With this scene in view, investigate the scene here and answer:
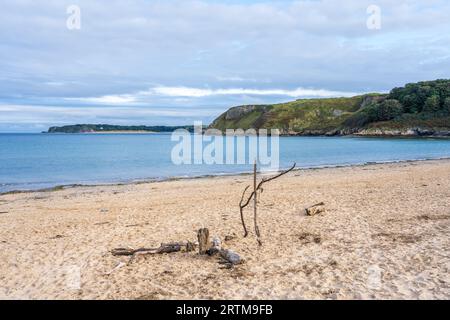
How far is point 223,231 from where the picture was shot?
11977 mm

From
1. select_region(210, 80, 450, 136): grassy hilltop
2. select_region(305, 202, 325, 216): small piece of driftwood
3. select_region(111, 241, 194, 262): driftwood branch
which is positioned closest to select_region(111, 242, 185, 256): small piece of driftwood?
select_region(111, 241, 194, 262): driftwood branch

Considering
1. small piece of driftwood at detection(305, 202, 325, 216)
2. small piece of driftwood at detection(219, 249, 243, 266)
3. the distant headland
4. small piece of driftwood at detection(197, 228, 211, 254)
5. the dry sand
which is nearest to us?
the dry sand

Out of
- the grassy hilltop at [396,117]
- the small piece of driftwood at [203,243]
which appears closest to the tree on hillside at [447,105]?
the grassy hilltop at [396,117]

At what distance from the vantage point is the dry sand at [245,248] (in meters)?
7.61

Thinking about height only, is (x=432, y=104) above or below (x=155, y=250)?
above

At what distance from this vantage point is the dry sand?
761cm

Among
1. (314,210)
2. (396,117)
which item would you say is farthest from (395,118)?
(314,210)

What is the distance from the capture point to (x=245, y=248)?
10195 mm

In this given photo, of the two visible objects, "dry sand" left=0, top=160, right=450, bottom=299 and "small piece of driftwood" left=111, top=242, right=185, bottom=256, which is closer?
"dry sand" left=0, top=160, right=450, bottom=299

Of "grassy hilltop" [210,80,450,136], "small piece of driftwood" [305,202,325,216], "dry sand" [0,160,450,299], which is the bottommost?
"dry sand" [0,160,450,299]

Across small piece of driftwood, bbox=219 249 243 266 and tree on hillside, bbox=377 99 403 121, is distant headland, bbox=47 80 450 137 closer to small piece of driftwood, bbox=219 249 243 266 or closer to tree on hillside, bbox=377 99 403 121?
tree on hillside, bbox=377 99 403 121

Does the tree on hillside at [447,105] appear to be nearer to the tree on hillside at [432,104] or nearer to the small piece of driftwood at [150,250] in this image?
the tree on hillside at [432,104]

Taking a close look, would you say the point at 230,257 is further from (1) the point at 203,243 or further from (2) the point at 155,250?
(2) the point at 155,250

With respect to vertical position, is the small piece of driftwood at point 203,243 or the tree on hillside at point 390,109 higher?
the tree on hillside at point 390,109
